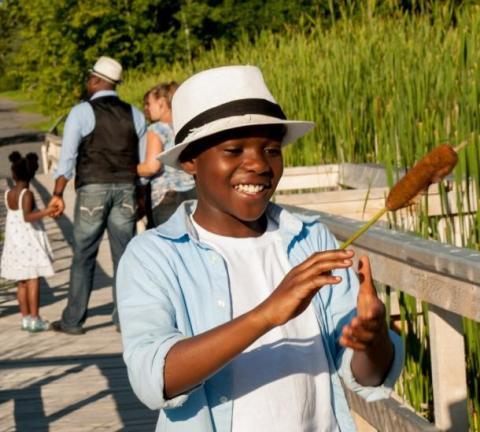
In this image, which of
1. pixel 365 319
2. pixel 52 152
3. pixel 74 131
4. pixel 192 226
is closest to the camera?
pixel 365 319

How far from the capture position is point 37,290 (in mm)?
9320

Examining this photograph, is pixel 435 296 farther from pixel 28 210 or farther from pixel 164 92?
pixel 28 210

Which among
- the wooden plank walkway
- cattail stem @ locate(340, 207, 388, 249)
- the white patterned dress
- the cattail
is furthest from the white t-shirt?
the white patterned dress

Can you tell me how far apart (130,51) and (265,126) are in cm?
3979

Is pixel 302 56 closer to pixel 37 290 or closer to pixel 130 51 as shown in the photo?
pixel 37 290

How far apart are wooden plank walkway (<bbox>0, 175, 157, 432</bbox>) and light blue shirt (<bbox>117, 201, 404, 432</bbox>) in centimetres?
361

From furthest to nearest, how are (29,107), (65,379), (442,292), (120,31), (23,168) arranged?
(29,107)
(120,31)
(23,168)
(65,379)
(442,292)

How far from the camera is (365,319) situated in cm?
258

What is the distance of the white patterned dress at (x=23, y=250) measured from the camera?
9.38m

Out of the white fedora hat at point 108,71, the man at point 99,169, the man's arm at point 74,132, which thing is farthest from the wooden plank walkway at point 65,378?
the white fedora hat at point 108,71

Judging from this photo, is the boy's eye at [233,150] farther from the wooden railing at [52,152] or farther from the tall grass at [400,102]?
the wooden railing at [52,152]

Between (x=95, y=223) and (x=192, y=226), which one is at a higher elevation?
(x=192, y=226)

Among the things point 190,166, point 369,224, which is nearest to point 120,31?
point 190,166

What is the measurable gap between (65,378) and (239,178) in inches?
197
